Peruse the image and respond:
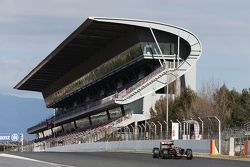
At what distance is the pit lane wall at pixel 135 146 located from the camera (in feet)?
160

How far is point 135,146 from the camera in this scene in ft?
211

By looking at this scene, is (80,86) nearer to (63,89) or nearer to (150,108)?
(63,89)

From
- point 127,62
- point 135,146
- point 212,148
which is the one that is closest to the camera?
point 212,148

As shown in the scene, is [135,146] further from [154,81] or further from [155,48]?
[155,48]

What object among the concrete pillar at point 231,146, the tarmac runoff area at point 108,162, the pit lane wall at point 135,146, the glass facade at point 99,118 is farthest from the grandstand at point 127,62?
the tarmac runoff area at point 108,162

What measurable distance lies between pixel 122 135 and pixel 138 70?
2263 centimetres

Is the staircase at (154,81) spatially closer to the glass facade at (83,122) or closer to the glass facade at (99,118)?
the glass facade at (99,118)

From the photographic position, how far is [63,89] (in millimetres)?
134625

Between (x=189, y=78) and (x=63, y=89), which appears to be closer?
(x=189, y=78)

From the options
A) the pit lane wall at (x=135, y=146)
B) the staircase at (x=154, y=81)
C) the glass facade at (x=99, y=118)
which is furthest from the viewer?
the glass facade at (x=99, y=118)

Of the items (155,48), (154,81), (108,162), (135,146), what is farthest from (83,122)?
(108,162)

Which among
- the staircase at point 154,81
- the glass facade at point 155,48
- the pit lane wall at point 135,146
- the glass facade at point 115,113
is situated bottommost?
the pit lane wall at point 135,146

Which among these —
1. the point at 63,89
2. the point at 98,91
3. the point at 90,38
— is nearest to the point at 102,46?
the point at 90,38

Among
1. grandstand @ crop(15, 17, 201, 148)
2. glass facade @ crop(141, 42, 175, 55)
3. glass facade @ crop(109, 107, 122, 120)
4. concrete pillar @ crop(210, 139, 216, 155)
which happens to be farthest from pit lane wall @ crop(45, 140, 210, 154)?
glass facade @ crop(141, 42, 175, 55)
